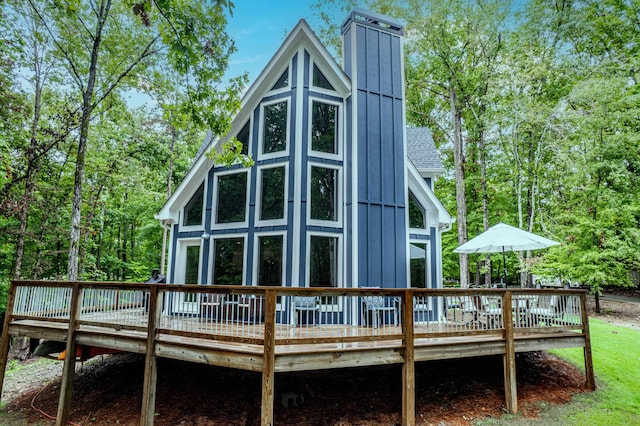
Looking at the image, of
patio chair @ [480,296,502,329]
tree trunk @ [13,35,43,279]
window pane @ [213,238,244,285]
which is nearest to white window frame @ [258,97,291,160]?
window pane @ [213,238,244,285]

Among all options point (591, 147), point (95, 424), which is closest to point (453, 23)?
point (591, 147)

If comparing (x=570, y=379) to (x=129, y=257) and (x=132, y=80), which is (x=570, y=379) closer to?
(x=132, y=80)

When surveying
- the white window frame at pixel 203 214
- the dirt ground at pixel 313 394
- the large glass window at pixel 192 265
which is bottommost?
the dirt ground at pixel 313 394

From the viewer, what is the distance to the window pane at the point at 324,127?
912 centimetres

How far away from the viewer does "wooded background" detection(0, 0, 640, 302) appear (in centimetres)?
1259

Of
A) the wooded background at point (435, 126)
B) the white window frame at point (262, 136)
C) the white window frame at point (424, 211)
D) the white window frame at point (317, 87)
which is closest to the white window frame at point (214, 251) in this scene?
the white window frame at point (262, 136)

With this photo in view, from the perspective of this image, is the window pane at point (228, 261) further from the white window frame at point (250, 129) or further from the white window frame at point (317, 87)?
the white window frame at point (317, 87)

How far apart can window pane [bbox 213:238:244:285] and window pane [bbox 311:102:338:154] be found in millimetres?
3175

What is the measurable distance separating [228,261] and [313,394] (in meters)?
4.21

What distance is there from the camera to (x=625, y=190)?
42.9 feet

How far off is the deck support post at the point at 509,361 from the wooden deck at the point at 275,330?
0.05 feet

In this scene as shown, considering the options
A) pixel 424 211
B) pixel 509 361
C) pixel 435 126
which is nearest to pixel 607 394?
pixel 509 361

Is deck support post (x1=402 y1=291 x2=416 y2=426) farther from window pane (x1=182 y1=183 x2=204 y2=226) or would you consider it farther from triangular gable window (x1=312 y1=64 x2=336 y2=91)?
window pane (x1=182 y1=183 x2=204 y2=226)

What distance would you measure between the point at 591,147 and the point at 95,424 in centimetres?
1714
